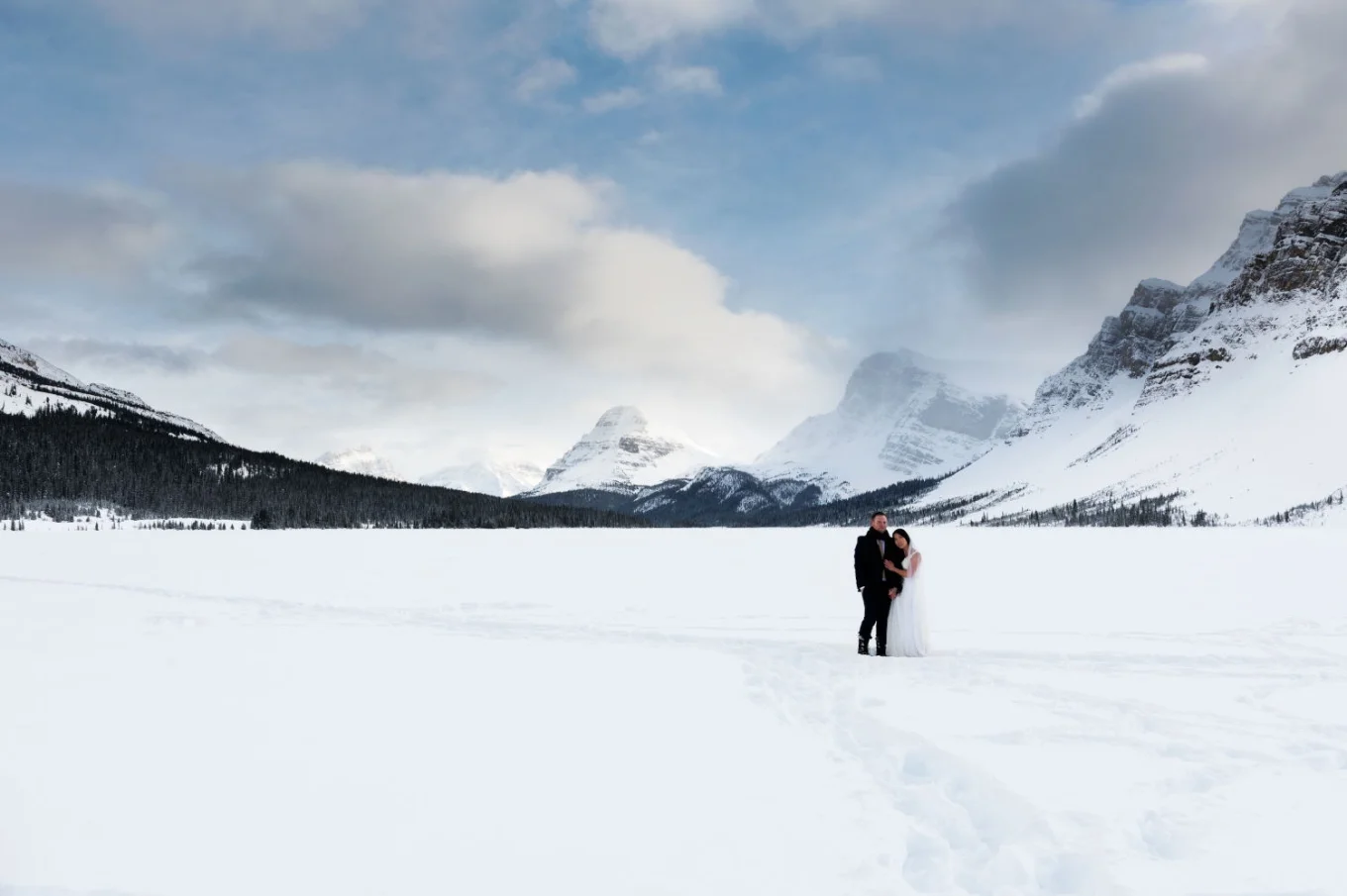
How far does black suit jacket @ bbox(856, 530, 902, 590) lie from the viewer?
16219mm

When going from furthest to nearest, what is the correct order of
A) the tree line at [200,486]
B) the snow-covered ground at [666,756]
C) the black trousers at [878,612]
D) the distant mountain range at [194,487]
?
the tree line at [200,486], the distant mountain range at [194,487], the black trousers at [878,612], the snow-covered ground at [666,756]

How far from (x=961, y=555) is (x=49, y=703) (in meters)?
38.2

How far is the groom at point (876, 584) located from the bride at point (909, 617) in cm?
13

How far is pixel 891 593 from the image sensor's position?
52.7ft

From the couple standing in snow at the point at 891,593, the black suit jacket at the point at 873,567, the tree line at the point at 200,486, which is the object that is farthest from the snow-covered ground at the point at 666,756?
the tree line at the point at 200,486

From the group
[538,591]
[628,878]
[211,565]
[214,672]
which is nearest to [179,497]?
[211,565]

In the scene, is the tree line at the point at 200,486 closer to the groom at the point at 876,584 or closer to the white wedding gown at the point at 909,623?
the groom at the point at 876,584

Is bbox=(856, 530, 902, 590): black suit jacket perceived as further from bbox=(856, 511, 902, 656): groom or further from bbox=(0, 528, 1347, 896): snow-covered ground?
bbox=(0, 528, 1347, 896): snow-covered ground

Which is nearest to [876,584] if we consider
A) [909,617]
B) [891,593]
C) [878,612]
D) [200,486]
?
[891,593]

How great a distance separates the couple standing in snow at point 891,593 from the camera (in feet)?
52.0

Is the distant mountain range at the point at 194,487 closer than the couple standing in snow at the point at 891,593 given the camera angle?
No

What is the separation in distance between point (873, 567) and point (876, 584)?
36 centimetres

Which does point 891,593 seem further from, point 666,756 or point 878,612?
point 666,756

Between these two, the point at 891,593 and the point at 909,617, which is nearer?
the point at 909,617
